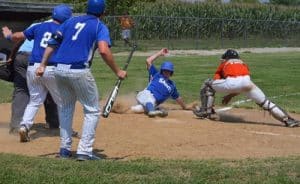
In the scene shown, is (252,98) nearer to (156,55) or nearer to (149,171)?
(156,55)

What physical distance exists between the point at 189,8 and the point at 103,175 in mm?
48437

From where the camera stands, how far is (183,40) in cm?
4472

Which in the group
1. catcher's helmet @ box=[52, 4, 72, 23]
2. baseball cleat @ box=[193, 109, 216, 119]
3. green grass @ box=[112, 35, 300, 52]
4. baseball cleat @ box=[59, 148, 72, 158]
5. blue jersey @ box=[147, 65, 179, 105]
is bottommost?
green grass @ box=[112, 35, 300, 52]

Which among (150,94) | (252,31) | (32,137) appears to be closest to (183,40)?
(252,31)

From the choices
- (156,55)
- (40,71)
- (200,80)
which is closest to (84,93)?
(40,71)

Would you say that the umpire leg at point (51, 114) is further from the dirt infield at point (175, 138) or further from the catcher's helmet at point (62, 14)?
the catcher's helmet at point (62, 14)

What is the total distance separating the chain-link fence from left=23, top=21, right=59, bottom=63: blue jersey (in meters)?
30.3

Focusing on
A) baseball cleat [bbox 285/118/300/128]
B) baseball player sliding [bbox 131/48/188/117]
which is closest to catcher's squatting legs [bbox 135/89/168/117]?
baseball player sliding [bbox 131/48/188/117]

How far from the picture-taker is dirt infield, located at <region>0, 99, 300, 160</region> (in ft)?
27.6

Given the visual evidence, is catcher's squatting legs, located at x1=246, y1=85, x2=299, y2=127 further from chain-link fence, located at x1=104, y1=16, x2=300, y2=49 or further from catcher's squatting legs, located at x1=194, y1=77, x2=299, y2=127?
chain-link fence, located at x1=104, y1=16, x2=300, y2=49

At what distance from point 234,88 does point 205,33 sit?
35.7 m

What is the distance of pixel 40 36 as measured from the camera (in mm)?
9008

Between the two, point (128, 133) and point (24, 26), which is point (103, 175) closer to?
point (128, 133)

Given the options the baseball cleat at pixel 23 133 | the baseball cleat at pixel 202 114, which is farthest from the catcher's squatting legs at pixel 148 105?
the baseball cleat at pixel 23 133
